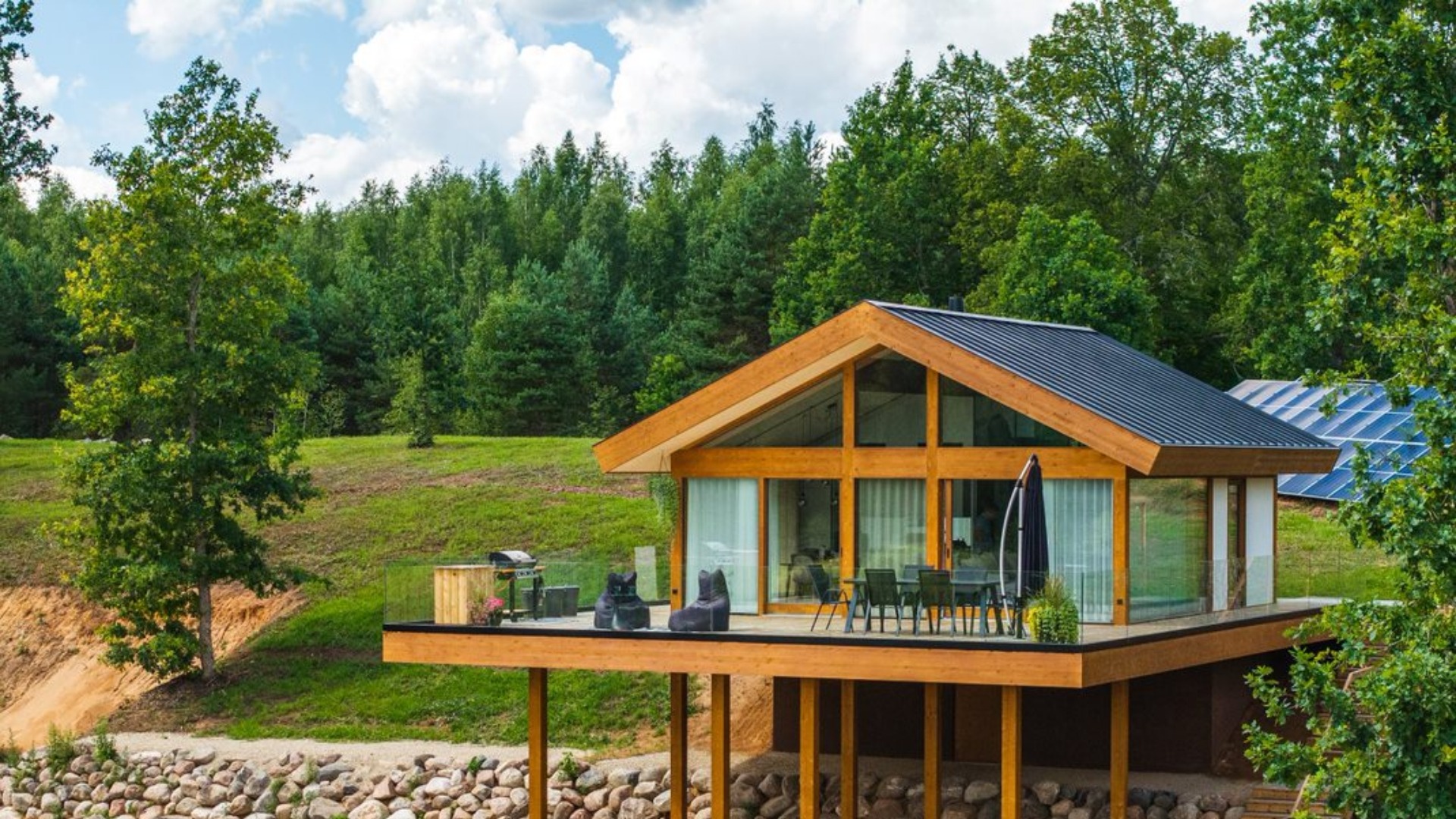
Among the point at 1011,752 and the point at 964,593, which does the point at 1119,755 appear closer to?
the point at 1011,752

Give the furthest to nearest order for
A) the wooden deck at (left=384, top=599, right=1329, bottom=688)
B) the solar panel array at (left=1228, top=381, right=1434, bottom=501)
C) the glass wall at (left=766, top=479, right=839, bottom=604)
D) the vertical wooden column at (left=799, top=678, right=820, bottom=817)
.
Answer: the solar panel array at (left=1228, top=381, right=1434, bottom=501), the glass wall at (left=766, top=479, right=839, bottom=604), the vertical wooden column at (left=799, top=678, right=820, bottom=817), the wooden deck at (left=384, top=599, right=1329, bottom=688)

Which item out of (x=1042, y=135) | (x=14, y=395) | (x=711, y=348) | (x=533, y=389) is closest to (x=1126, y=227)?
(x=1042, y=135)

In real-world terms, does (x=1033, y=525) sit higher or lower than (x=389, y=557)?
higher

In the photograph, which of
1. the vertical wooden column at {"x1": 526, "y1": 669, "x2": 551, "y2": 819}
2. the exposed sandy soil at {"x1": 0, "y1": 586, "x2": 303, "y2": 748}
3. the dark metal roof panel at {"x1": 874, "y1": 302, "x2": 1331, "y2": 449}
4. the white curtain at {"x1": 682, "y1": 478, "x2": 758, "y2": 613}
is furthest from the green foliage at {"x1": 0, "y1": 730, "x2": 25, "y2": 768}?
the dark metal roof panel at {"x1": 874, "y1": 302, "x2": 1331, "y2": 449}

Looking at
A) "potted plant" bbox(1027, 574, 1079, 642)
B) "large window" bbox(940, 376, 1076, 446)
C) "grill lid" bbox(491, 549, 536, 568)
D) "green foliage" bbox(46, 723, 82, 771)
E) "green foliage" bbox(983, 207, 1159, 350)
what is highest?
"green foliage" bbox(983, 207, 1159, 350)

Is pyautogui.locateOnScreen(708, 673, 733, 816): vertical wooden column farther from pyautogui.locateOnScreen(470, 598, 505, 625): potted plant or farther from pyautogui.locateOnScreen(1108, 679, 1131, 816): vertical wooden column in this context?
pyautogui.locateOnScreen(1108, 679, 1131, 816): vertical wooden column

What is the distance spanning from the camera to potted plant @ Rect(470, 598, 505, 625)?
2398cm

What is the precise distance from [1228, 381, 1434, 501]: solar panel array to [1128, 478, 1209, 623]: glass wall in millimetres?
9531

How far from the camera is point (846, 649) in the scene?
71.3 ft

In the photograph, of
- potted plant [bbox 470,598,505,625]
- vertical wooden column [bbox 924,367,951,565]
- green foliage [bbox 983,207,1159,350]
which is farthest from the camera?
green foliage [bbox 983,207,1159,350]

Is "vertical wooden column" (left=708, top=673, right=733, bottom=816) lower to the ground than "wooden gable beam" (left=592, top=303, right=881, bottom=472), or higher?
lower

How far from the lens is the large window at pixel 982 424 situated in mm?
23688

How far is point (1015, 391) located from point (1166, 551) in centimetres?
296

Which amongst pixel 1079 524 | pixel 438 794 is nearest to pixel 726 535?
pixel 1079 524
